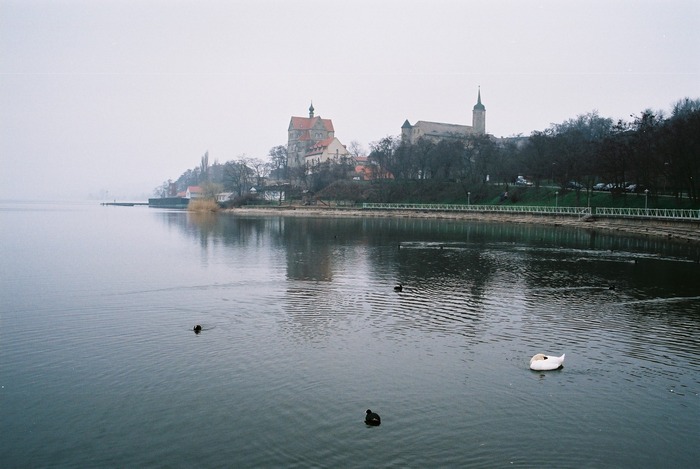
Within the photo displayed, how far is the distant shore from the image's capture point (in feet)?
194

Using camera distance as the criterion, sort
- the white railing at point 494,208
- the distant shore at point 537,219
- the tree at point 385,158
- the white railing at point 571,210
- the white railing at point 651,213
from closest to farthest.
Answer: the distant shore at point 537,219 → the white railing at point 651,213 → the white railing at point 571,210 → the white railing at point 494,208 → the tree at point 385,158

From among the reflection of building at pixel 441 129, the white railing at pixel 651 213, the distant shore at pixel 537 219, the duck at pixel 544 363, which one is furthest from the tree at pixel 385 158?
the duck at pixel 544 363

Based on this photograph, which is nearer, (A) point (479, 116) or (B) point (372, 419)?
(B) point (372, 419)

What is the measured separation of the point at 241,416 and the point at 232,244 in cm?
4174

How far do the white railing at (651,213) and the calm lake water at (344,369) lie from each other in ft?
98.7

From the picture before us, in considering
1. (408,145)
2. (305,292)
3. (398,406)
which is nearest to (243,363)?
(398,406)

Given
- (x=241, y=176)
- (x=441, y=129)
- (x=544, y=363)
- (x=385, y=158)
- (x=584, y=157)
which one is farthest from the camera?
(x=441, y=129)

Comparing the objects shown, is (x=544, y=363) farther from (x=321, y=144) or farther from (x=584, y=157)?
(x=321, y=144)

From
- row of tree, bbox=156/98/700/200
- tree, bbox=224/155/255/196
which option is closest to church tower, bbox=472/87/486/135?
row of tree, bbox=156/98/700/200

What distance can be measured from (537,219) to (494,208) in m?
14.9

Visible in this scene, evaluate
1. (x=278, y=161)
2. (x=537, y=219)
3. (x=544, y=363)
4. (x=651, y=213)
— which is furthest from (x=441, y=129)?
(x=544, y=363)

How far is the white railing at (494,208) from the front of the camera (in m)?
85.2

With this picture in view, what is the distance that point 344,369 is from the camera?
17.2 meters

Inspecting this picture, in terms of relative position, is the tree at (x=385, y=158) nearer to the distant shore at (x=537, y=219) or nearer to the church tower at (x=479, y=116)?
the distant shore at (x=537, y=219)
